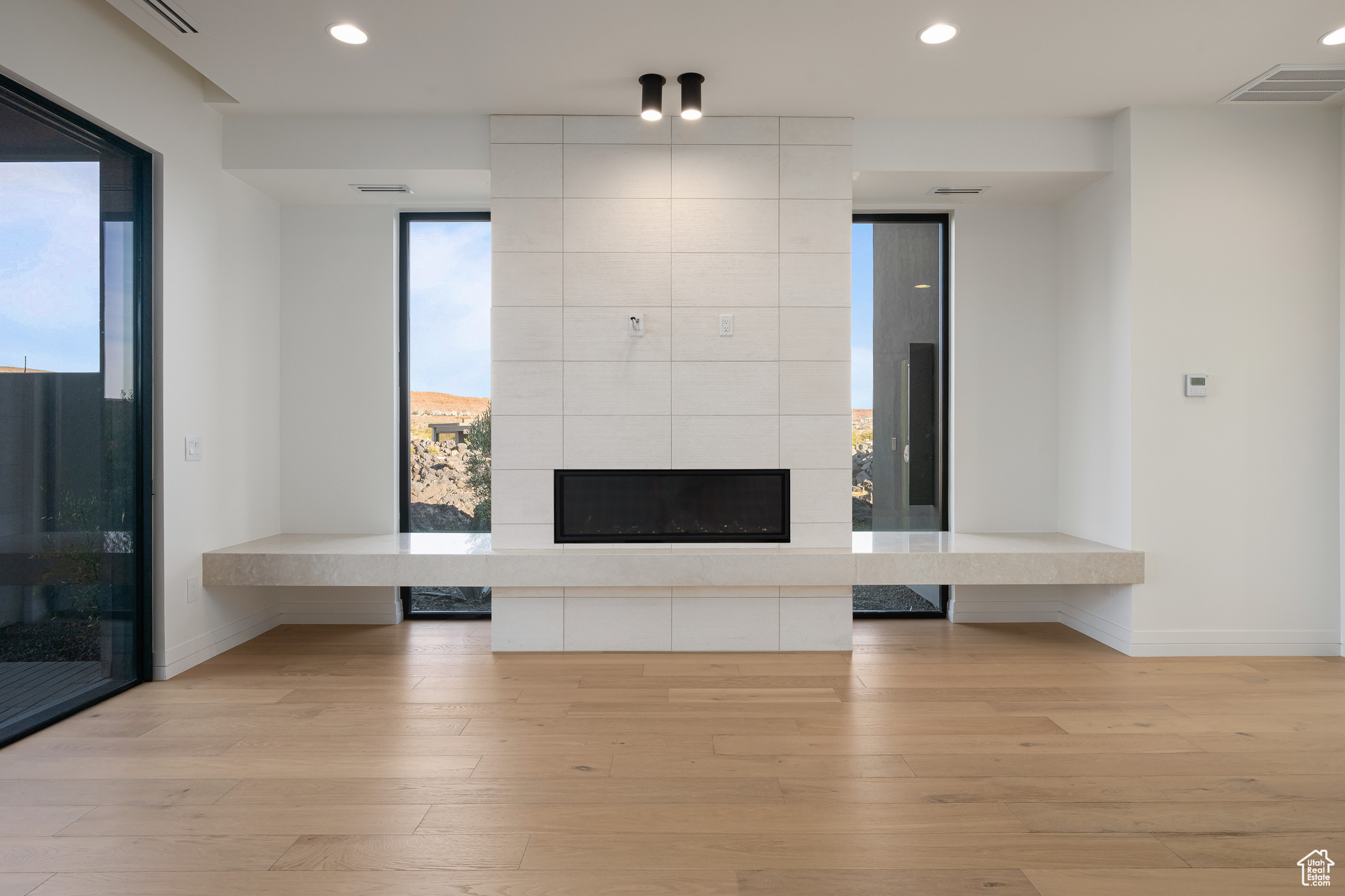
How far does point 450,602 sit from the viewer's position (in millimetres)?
4496

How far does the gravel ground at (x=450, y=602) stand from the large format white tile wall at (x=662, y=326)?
2.58 feet

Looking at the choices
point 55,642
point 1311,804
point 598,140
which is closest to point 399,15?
point 598,140

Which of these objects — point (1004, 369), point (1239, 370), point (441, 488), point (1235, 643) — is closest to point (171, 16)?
point (441, 488)

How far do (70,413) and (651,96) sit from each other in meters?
2.64

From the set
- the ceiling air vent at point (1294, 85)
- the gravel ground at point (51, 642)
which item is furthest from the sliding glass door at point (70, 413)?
the ceiling air vent at point (1294, 85)

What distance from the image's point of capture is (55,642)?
111 inches

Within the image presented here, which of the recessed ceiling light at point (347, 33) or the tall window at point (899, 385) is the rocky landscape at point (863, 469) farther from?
the recessed ceiling light at point (347, 33)

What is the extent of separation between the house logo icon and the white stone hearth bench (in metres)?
1.77

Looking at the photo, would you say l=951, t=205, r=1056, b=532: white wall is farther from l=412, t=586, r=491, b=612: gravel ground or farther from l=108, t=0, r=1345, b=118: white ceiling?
l=412, t=586, r=491, b=612: gravel ground

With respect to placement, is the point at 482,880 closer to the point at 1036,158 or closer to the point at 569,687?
the point at 569,687

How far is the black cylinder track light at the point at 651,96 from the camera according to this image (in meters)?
3.35

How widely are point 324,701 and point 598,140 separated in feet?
9.23

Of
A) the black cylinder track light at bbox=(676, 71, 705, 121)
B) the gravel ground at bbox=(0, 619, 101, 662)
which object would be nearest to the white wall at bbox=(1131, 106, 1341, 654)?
the black cylinder track light at bbox=(676, 71, 705, 121)

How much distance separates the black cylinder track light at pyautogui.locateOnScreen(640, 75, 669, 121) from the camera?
3.35 metres
